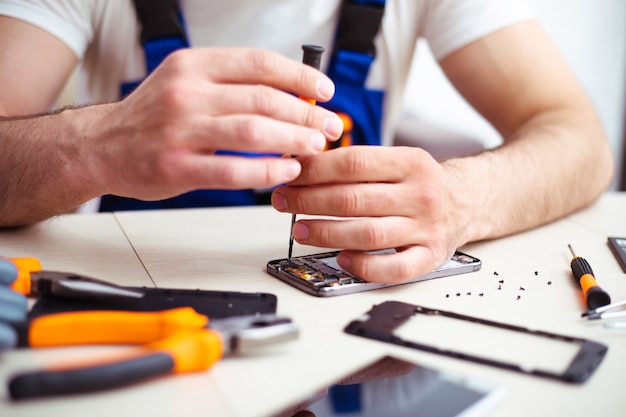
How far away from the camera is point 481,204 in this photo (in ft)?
2.94

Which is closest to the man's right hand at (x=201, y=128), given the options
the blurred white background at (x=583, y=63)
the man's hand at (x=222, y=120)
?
the man's hand at (x=222, y=120)

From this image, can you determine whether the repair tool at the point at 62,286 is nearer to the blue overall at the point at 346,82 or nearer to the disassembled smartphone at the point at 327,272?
the disassembled smartphone at the point at 327,272

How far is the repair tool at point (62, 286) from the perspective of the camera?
0.60m

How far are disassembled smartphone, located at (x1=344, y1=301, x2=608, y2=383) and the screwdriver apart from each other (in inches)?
3.9

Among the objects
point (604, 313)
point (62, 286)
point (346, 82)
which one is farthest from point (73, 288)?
point (346, 82)

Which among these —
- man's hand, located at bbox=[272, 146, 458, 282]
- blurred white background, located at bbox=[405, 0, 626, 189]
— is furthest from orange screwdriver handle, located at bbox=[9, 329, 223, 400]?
blurred white background, located at bbox=[405, 0, 626, 189]

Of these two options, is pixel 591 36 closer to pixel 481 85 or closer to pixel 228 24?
pixel 481 85

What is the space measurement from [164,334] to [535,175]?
2.30 feet

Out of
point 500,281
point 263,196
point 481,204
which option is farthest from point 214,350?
point 263,196

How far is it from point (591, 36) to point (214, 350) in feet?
7.45

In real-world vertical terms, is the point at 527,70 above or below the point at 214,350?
above

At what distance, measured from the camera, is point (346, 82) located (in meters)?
1.31

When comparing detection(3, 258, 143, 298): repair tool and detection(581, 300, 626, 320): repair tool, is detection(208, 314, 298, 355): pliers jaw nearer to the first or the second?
detection(3, 258, 143, 298): repair tool

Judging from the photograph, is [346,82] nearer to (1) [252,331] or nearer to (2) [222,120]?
(2) [222,120]
